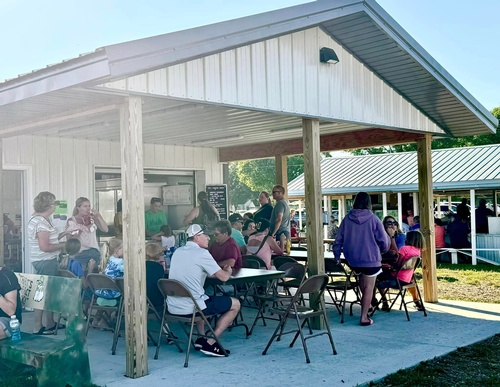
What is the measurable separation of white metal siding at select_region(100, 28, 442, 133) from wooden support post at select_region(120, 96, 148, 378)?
366 millimetres

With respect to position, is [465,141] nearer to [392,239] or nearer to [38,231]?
[392,239]

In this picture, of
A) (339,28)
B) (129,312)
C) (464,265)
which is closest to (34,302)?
(129,312)

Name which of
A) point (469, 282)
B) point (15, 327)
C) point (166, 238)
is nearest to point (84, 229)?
point (166, 238)

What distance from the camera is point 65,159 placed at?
9867 millimetres

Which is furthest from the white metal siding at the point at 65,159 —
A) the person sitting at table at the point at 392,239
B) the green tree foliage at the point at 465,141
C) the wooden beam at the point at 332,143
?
the green tree foliage at the point at 465,141

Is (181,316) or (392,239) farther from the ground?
(392,239)

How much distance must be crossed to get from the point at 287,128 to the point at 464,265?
789 centimetres

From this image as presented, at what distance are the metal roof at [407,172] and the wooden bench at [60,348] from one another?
13.0 m

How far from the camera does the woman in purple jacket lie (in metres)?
7.50

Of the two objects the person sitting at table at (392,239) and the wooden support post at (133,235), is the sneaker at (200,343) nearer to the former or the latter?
the wooden support post at (133,235)

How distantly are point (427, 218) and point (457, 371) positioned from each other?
391 centimetres

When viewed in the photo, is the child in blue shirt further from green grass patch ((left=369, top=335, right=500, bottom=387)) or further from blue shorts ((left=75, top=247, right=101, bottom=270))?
green grass patch ((left=369, top=335, right=500, bottom=387))

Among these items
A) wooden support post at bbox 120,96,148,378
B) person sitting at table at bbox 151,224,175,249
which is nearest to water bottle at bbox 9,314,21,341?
wooden support post at bbox 120,96,148,378

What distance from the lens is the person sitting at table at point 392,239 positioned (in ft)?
27.0
